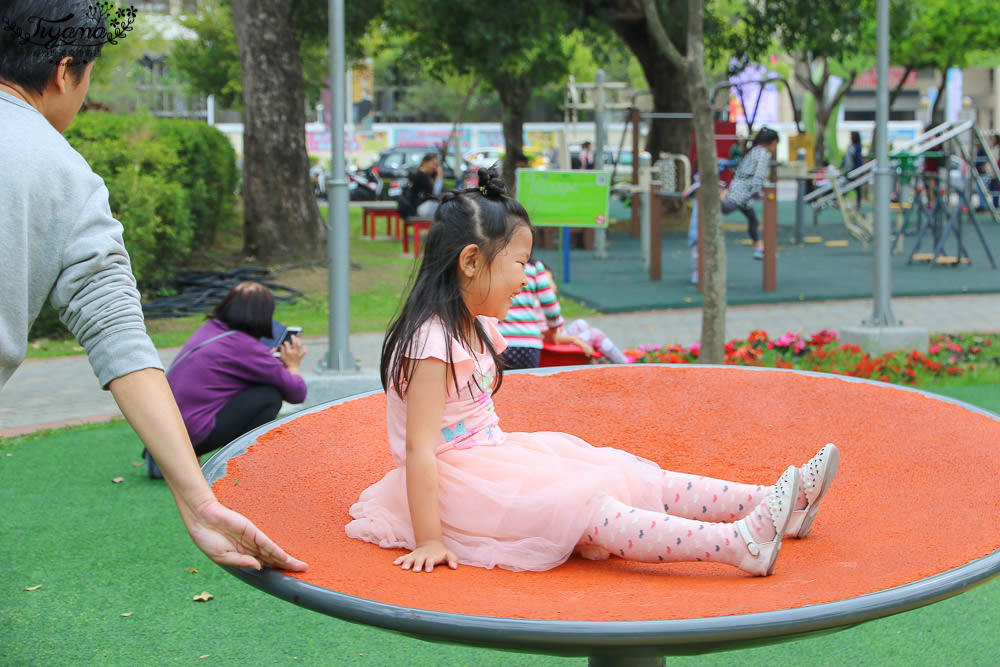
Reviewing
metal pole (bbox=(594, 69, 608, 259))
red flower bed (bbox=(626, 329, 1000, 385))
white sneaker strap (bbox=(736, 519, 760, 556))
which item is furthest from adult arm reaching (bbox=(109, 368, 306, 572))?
metal pole (bbox=(594, 69, 608, 259))

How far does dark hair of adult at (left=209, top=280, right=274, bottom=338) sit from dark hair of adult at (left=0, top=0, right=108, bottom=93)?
2828mm

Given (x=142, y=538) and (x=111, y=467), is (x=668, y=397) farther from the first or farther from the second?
(x=111, y=467)

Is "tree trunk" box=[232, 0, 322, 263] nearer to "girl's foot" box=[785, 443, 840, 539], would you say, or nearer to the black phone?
the black phone

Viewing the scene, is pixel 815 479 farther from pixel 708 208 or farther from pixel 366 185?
pixel 366 185

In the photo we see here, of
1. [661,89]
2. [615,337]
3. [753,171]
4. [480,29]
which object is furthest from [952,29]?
[615,337]

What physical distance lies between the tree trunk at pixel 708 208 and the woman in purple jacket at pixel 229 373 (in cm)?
284

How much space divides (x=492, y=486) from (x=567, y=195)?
27.3 feet

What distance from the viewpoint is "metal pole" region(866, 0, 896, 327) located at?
22.2 ft

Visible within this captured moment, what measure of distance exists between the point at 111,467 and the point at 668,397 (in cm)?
295

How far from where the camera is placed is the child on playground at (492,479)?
2152mm

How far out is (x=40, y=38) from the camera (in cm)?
168

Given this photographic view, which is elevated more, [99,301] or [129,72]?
[129,72]

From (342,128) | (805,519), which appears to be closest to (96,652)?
(805,519)

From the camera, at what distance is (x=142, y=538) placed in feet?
13.3
